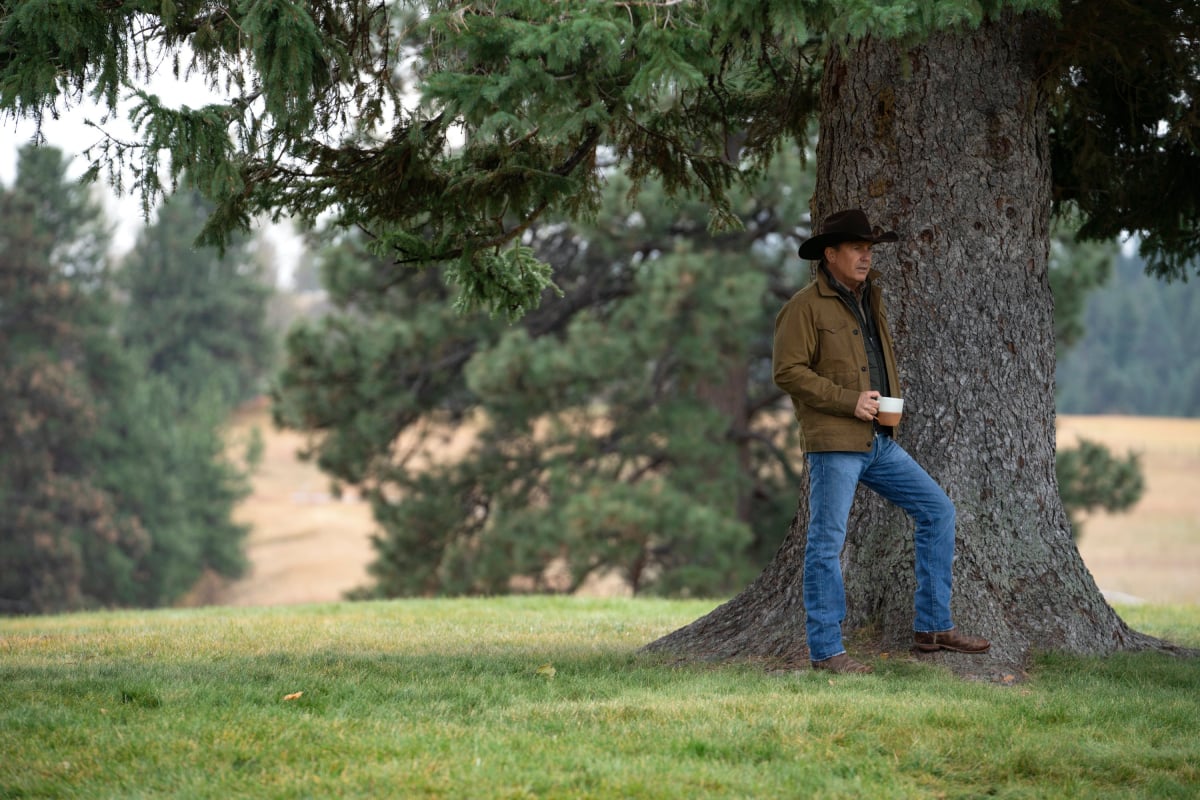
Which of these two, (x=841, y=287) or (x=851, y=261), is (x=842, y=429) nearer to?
(x=841, y=287)

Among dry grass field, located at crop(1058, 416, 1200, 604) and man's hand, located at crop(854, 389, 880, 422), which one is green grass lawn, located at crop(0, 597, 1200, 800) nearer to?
man's hand, located at crop(854, 389, 880, 422)

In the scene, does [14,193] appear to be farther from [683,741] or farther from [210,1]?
[683,741]

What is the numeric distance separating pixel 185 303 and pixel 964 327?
1705 inches

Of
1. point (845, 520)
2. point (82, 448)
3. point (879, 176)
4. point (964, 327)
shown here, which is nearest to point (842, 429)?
point (845, 520)

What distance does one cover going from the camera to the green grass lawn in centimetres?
432

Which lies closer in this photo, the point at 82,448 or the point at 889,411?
the point at 889,411

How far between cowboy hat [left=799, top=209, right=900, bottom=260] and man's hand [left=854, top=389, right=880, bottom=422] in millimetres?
726

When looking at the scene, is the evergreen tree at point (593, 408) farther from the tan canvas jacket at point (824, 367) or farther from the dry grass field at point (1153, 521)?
the dry grass field at point (1153, 521)

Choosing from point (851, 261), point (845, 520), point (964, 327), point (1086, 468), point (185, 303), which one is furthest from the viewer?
point (185, 303)

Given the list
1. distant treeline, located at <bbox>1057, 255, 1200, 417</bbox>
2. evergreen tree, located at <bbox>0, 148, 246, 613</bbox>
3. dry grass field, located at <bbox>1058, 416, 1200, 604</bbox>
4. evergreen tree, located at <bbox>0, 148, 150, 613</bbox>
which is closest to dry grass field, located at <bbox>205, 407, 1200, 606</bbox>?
dry grass field, located at <bbox>1058, 416, 1200, 604</bbox>

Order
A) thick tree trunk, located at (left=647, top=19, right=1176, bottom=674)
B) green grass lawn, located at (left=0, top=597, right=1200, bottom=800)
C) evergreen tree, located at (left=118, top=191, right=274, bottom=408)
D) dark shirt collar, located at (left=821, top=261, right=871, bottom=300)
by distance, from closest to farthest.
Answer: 1. green grass lawn, located at (left=0, top=597, right=1200, bottom=800)
2. dark shirt collar, located at (left=821, top=261, right=871, bottom=300)
3. thick tree trunk, located at (left=647, top=19, right=1176, bottom=674)
4. evergreen tree, located at (left=118, top=191, right=274, bottom=408)

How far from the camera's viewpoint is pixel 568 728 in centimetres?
499

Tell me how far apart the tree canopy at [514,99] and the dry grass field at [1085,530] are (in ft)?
106

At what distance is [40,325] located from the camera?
36281 millimetres
